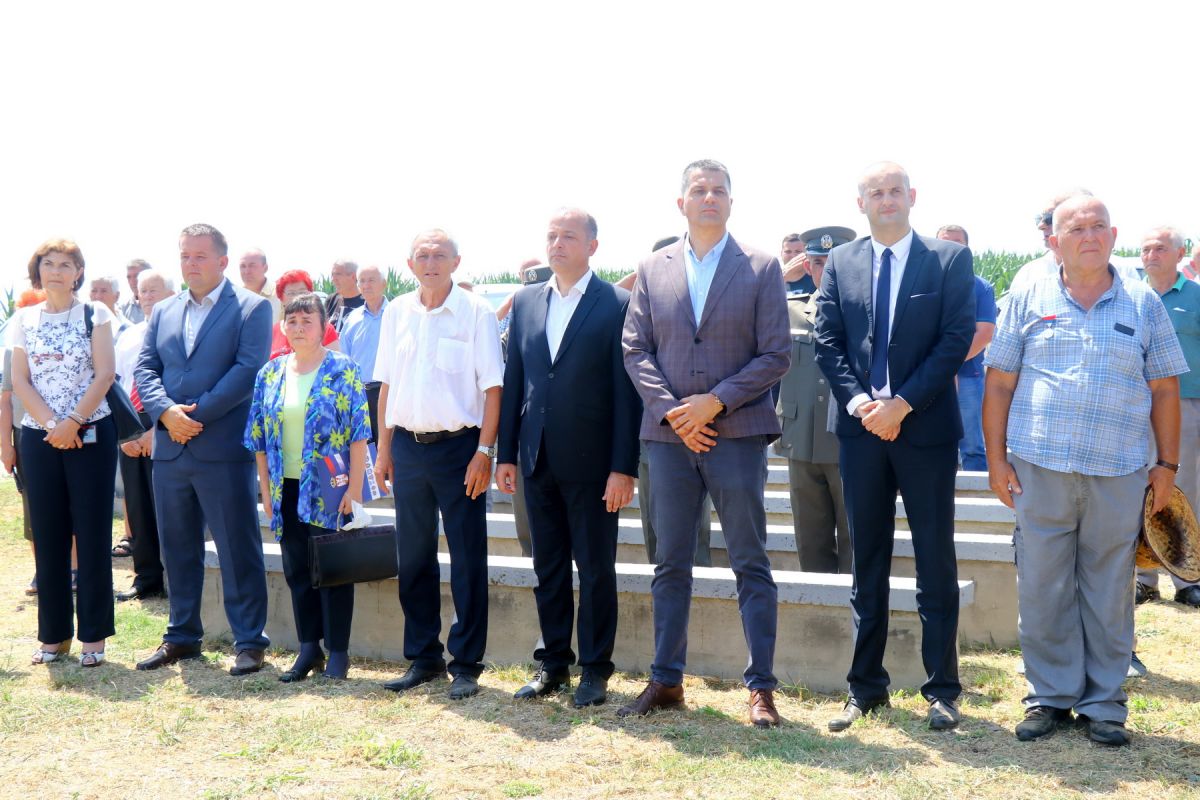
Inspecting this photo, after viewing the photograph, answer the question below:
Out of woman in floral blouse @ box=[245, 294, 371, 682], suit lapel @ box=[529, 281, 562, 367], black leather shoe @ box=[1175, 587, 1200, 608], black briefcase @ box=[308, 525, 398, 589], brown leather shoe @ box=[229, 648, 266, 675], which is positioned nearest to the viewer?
suit lapel @ box=[529, 281, 562, 367]

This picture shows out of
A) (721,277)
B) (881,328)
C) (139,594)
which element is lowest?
(139,594)

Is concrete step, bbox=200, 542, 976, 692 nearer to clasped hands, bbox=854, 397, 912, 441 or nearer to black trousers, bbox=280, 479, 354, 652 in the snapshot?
black trousers, bbox=280, 479, 354, 652

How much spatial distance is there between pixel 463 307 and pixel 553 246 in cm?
58

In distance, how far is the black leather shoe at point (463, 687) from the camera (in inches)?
200

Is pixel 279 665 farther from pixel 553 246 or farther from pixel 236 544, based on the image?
pixel 553 246

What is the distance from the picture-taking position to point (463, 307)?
17.5ft

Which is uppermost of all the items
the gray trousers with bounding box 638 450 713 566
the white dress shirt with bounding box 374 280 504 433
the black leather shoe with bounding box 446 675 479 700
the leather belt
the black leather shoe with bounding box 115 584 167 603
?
the white dress shirt with bounding box 374 280 504 433

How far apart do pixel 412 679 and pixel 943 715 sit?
2.36 meters

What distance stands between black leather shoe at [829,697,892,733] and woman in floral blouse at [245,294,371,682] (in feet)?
7.83

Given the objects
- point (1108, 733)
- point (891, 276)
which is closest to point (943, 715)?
point (1108, 733)

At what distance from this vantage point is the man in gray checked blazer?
460 centimetres

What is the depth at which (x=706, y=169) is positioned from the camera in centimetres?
477

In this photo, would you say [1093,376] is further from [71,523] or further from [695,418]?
[71,523]

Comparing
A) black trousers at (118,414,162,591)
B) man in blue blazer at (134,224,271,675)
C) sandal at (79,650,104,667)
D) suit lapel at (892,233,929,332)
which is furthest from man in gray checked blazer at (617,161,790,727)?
black trousers at (118,414,162,591)
